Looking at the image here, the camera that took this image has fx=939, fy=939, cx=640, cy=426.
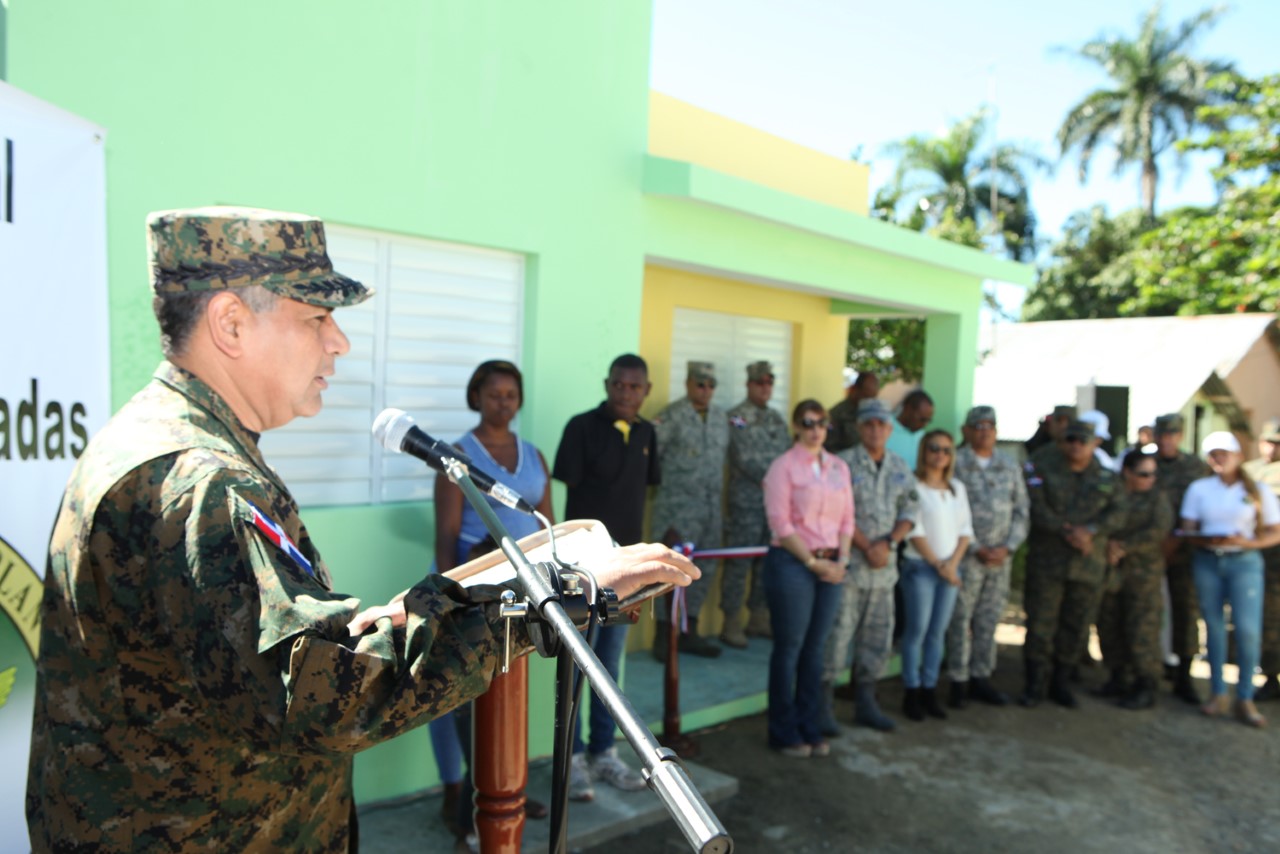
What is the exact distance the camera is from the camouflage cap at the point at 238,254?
4.83 ft

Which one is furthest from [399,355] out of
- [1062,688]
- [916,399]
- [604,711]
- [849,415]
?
[1062,688]

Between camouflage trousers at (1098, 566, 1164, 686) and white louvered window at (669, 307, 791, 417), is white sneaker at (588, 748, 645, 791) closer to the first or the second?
white louvered window at (669, 307, 791, 417)

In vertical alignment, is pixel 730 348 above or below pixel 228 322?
above

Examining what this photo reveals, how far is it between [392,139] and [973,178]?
26800 millimetres

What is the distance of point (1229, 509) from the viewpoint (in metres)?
6.53

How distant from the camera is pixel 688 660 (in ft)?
21.8

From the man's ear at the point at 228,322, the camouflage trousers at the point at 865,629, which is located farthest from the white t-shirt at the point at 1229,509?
the man's ear at the point at 228,322

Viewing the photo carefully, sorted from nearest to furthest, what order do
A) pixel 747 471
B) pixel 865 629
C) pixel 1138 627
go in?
pixel 865 629
pixel 1138 627
pixel 747 471

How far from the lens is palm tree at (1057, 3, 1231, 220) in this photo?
100ft

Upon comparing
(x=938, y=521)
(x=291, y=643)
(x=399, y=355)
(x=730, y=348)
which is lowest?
(x=938, y=521)

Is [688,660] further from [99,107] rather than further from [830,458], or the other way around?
[99,107]

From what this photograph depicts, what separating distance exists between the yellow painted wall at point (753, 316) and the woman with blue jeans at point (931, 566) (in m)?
2.02

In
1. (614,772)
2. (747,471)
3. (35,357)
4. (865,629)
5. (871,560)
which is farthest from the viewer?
(747,471)

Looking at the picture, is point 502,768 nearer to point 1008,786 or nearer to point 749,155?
point 1008,786
